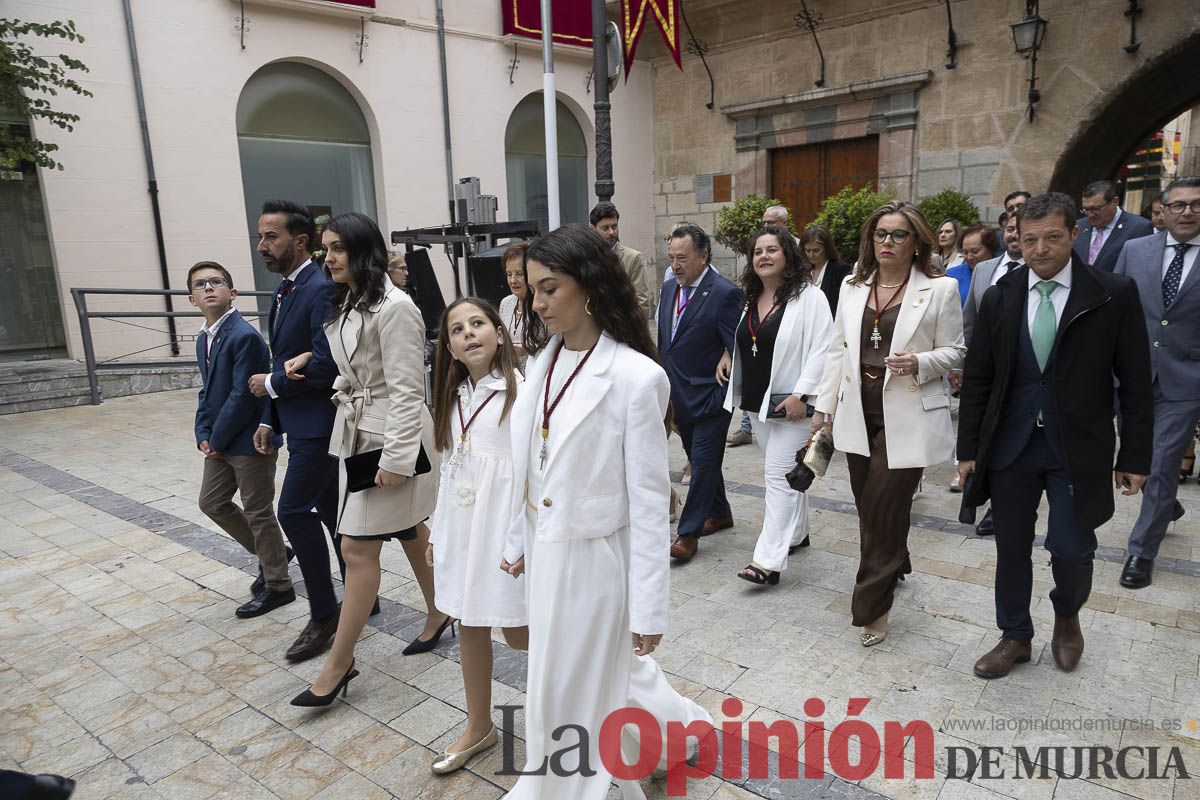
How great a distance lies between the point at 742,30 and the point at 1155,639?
13.2 m

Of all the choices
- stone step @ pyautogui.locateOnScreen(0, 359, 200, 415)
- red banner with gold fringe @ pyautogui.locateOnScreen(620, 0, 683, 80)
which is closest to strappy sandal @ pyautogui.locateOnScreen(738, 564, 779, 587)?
red banner with gold fringe @ pyautogui.locateOnScreen(620, 0, 683, 80)

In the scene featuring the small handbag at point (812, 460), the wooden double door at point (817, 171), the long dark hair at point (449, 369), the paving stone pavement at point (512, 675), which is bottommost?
the paving stone pavement at point (512, 675)

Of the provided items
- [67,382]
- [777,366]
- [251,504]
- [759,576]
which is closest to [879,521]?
[759,576]

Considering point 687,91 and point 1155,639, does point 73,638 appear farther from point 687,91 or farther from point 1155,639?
point 687,91

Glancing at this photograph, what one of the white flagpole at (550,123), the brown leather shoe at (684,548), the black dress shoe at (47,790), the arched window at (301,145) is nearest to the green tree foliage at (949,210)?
the white flagpole at (550,123)

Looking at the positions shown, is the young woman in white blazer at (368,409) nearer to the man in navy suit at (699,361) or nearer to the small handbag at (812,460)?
the small handbag at (812,460)

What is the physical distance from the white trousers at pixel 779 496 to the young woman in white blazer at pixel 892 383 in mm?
525

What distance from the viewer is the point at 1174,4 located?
10180mm

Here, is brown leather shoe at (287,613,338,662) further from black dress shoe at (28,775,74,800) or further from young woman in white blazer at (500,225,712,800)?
black dress shoe at (28,775,74,800)

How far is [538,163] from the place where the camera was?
1565 centimetres

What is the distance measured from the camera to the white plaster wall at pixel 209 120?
34.8ft

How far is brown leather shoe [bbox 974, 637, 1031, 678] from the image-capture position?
3258mm

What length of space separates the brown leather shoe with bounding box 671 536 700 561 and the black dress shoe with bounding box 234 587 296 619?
2.13m

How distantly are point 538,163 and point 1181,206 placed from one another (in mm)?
12858
